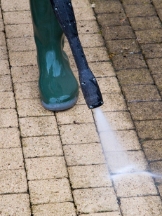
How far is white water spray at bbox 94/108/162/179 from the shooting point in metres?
3.47

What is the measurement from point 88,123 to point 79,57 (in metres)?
0.70

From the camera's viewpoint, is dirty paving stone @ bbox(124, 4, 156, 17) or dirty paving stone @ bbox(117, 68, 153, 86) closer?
dirty paving stone @ bbox(117, 68, 153, 86)

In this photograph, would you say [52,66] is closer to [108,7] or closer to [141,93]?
[141,93]

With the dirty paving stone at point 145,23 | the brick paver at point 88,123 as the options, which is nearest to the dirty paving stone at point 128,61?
the brick paver at point 88,123

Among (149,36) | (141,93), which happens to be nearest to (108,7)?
(149,36)

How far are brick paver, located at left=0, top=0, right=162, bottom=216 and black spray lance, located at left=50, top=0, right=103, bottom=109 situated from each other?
19.7 inches

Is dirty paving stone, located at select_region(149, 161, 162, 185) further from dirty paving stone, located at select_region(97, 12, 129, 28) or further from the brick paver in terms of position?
dirty paving stone, located at select_region(97, 12, 129, 28)

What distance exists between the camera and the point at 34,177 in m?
3.41

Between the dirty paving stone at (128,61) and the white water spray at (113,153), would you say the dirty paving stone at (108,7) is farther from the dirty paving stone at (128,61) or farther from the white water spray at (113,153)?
the white water spray at (113,153)

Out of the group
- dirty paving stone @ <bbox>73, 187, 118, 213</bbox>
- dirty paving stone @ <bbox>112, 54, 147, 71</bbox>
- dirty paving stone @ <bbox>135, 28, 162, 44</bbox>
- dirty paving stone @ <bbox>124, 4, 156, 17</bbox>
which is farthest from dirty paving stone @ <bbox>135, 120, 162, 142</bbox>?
dirty paving stone @ <bbox>124, 4, 156, 17</bbox>

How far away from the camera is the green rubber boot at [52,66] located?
3789 mm

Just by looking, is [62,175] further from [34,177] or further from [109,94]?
[109,94]

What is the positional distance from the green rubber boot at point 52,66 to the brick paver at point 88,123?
0.08 meters

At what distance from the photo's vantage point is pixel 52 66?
3.94 meters
